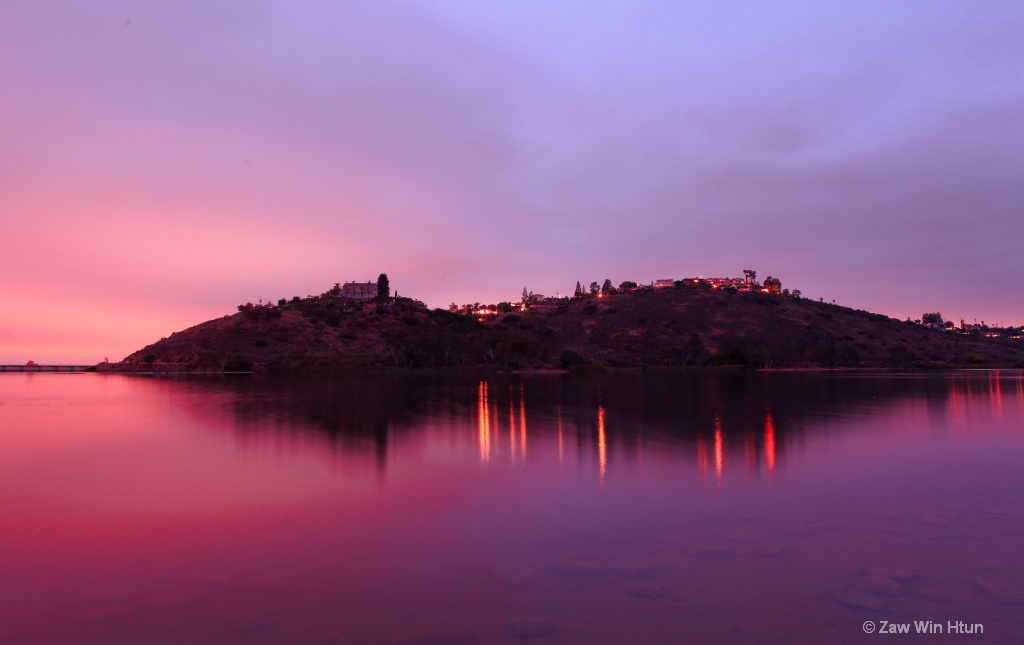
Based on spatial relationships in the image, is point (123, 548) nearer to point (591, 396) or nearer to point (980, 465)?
point (980, 465)

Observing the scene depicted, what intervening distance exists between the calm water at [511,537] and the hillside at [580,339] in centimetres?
7947

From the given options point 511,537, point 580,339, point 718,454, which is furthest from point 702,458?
point 580,339

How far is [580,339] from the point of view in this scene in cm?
14538

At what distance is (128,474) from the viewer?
17734 millimetres

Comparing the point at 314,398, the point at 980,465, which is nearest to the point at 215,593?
the point at 980,465

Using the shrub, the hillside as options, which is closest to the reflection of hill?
the shrub

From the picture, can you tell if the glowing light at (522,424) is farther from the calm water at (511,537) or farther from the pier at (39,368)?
the pier at (39,368)

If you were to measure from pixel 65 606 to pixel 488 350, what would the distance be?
100471 mm

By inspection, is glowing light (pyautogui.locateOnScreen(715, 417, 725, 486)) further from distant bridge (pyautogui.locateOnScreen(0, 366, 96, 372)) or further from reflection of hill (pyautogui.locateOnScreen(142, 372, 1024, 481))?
distant bridge (pyautogui.locateOnScreen(0, 366, 96, 372))

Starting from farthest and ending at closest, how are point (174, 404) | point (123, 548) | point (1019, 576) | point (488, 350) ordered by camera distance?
point (488, 350)
point (174, 404)
point (123, 548)
point (1019, 576)

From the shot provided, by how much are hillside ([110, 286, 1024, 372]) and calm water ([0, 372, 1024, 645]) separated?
79.5 meters

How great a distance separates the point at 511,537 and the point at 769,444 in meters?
13.6

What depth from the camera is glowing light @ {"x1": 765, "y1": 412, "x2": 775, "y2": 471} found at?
1826 centimetres

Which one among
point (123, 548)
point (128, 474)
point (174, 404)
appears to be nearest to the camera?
point (123, 548)
